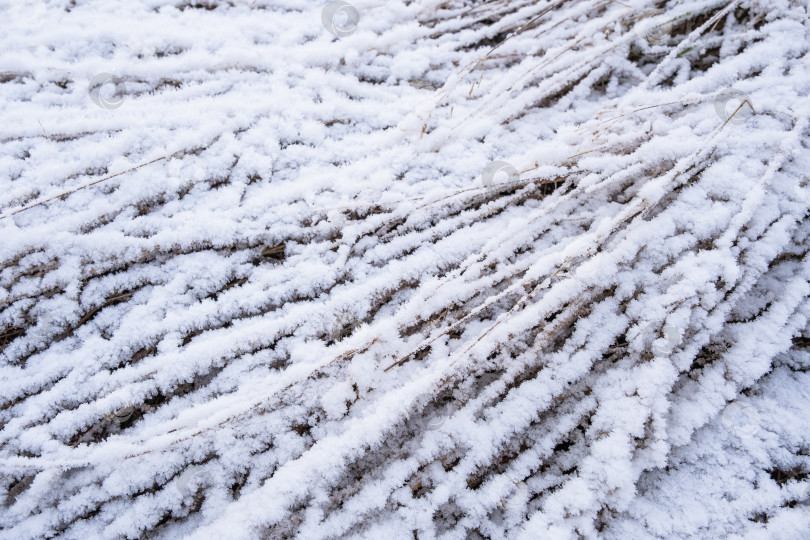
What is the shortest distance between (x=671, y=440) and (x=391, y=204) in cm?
103

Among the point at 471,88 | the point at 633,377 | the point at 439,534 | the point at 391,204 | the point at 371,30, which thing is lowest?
the point at 439,534

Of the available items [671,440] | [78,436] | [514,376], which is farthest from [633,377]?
[78,436]

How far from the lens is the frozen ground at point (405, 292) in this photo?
3.58 feet

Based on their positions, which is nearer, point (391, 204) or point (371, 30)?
point (391, 204)

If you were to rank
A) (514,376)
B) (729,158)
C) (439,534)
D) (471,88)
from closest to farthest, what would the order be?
1. (439,534)
2. (514,376)
3. (729,158)
4. (471,88)

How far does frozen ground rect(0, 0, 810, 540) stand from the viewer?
1.09 meters

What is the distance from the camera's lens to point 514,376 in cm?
120

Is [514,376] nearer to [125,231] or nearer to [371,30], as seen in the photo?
[125,231]

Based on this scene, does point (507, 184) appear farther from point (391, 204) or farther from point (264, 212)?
Answer: point (264, 212)

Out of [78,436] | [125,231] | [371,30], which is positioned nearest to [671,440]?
[78,436]

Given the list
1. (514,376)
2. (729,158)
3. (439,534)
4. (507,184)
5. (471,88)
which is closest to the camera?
(439,534)

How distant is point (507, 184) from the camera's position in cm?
143

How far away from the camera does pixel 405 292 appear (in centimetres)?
134

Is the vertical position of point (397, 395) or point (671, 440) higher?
point (397, 395)
